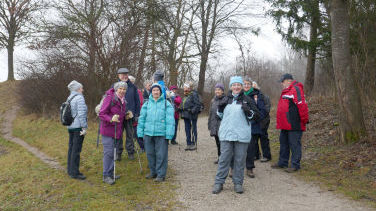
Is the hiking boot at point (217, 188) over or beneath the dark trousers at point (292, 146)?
beneath

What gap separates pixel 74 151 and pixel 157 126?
174cm

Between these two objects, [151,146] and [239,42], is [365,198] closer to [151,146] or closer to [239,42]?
[151,146]

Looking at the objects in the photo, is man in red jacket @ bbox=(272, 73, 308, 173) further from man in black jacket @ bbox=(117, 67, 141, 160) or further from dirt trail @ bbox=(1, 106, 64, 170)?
dirt trail @ bbox=(1, 106, 64, 170)

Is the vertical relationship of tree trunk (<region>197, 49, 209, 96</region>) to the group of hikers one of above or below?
above

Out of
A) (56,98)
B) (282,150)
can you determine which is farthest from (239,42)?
(282,150)

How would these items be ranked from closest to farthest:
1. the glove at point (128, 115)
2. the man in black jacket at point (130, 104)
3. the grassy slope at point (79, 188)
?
the grassy slope at point (79, 188)
the glove at point (128, 115)
the man in black jacket at point (130, 104)

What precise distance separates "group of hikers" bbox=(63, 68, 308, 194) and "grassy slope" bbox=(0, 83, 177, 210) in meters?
0.30

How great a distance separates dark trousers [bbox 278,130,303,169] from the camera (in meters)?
6.31

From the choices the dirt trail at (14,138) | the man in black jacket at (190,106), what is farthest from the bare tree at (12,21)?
the man in black jacket at (190,106)

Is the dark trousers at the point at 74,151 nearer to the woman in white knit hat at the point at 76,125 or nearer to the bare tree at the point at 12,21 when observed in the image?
the woman in white knit hat at the point at 76,125

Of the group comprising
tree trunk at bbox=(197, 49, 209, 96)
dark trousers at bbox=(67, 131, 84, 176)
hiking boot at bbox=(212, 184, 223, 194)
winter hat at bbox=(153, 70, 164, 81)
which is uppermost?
tree trunk at bbox=(197, 49, 209, 96)

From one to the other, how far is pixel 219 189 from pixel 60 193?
9.25ft

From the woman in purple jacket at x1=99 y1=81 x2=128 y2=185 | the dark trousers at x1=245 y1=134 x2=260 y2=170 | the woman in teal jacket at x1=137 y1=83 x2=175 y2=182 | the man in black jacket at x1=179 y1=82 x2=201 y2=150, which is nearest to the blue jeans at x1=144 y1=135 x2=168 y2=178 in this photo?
the woman in teal jacket at x1=137 y1=83 x2=175 y2=182

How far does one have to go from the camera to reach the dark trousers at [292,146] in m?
6.31
